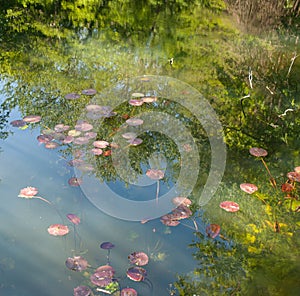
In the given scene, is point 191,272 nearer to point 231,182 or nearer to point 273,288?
point 273,288

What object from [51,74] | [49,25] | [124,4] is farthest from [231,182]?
[124,4]

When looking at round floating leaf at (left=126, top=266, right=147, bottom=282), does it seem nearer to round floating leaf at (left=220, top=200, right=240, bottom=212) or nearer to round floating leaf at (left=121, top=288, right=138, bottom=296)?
round floating leaf at (left=121, top=288, right=138, bottom=296)

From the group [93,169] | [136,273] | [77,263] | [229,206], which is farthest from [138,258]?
[93,169]

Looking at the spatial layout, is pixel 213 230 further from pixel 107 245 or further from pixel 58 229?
pixel 58 229

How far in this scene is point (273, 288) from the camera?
159 centimetres

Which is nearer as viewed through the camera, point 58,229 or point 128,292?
point 128,292

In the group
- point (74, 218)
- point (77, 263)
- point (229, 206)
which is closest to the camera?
point (77, 263)

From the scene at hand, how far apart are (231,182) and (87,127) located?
104 centimetres

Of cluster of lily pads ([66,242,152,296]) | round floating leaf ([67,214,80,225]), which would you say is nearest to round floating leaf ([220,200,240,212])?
cluster of lily pads ([66,242,152,296])

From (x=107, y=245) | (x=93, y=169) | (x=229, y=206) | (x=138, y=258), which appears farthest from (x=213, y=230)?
(x=93, y=169)

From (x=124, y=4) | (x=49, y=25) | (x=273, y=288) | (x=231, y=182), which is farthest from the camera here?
(x=124, y=4)

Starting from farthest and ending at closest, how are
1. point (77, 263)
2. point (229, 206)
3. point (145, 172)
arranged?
point (145, 172), point (229, 206), point (77, 263)

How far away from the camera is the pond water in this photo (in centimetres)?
164

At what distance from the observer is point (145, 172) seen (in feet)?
7.36
